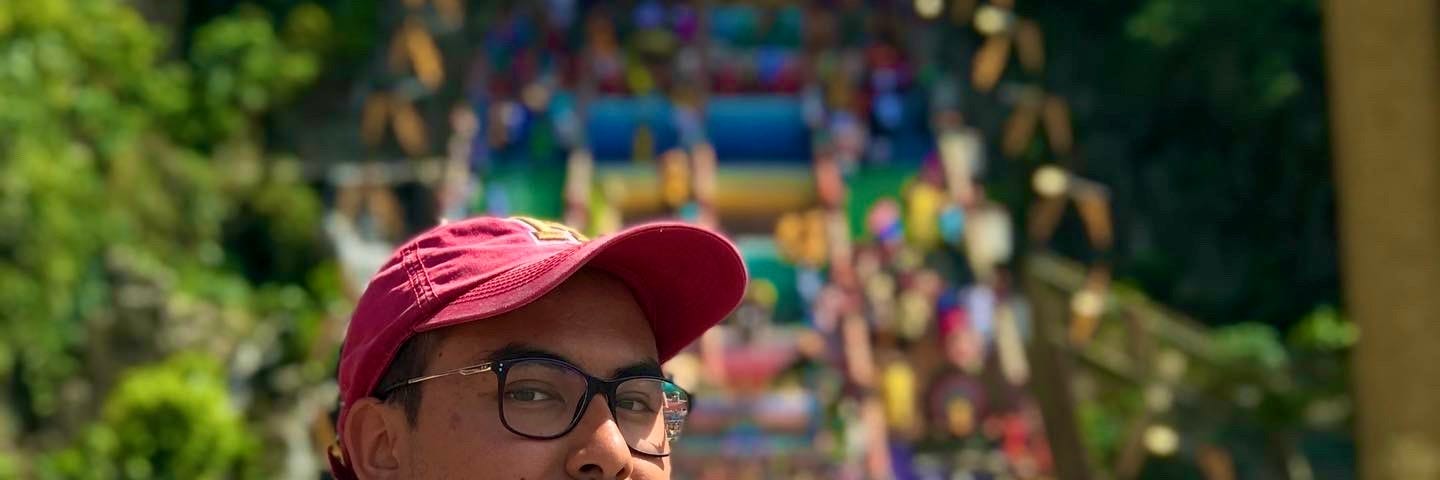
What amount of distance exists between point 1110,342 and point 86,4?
11.0m

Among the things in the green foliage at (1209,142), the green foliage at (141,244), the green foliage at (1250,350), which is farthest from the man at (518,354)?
the green foliage at (1209,142)

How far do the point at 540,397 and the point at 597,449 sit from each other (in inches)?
2.6

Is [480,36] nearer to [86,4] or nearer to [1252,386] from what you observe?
[86,4]

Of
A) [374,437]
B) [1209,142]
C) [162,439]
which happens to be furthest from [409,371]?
[1209,142]

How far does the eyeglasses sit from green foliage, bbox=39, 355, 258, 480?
13.5 metres

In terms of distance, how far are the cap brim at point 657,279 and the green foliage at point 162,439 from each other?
13371 mm

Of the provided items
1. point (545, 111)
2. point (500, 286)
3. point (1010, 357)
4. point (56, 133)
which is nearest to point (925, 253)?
point (1010, 357)

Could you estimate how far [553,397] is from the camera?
146cm

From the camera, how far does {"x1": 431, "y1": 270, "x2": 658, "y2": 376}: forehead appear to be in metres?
1.48

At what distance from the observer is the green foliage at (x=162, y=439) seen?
14.4 m

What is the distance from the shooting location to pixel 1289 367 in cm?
1542

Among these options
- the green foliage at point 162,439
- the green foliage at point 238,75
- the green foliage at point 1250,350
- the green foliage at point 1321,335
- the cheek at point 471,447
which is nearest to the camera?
the cheek at point 471,447

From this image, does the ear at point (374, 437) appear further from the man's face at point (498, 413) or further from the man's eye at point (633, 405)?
the man's eye at point (633, 405)

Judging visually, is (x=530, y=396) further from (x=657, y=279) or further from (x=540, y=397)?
(x=657, y=279)
